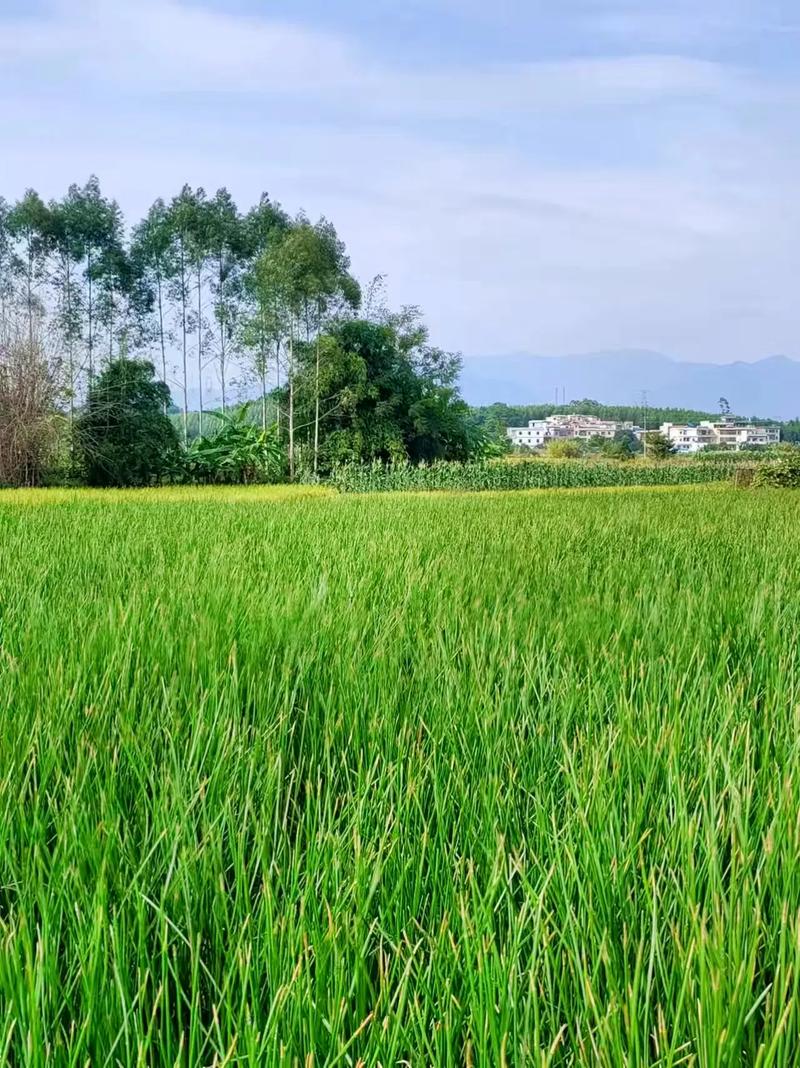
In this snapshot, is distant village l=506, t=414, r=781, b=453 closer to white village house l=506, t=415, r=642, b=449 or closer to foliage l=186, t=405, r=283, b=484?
white village house l=506, t=415, r=642, b=449

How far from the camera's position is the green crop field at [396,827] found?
641mm

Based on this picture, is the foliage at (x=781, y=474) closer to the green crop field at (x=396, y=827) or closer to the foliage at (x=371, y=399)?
the foliage at (x=371, y=399)

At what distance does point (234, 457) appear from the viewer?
18766 millimetres

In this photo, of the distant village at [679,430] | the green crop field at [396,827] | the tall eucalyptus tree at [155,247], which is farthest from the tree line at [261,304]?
the distant village at [679,430]

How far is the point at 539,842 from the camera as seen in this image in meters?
0.94

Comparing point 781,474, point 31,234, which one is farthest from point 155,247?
point 781,474

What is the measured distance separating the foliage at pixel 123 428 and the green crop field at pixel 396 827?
14.2m

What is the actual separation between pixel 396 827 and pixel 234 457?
18.4 m

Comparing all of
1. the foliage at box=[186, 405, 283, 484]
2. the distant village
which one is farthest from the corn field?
the distant village

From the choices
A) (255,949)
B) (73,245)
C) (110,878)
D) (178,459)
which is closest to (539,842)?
(255,949)

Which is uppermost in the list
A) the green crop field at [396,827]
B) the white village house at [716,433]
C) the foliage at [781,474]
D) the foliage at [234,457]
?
the white village house at [716,433]

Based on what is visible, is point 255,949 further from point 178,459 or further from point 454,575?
point 178,459

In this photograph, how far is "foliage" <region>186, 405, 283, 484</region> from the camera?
1862 cm

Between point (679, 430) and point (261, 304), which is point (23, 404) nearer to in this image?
point (261, 304)
